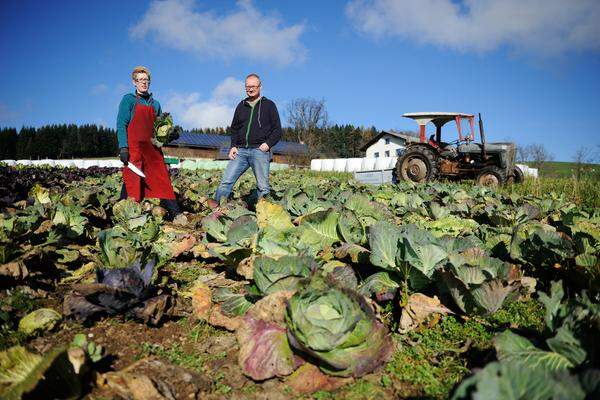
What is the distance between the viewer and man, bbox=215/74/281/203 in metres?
5.96

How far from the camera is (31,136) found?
84.7m

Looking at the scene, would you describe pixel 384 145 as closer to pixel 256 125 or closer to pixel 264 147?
pixel 256 125

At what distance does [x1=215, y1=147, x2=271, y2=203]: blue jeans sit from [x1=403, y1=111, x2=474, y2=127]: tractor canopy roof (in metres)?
11.0

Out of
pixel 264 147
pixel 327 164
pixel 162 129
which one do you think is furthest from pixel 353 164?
pixel 162 129

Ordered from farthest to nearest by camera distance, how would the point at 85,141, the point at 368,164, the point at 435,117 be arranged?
the point at 85,141 → the point at 368,164 → the point at 435,117

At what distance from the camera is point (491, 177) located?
12734 millimetres

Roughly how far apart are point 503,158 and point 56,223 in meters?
13.6

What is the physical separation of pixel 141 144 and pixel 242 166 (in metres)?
1.57

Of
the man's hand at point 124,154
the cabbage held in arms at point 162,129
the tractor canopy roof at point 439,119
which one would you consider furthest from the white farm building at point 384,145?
the man's hand at point 124,154

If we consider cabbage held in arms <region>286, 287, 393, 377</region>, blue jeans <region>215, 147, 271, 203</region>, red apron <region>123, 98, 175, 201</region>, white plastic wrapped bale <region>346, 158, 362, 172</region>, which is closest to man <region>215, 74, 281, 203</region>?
blue jeans <region>215, 147, 271, 203</region>

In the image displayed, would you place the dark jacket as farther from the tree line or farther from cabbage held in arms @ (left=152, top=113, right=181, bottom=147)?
the tree line

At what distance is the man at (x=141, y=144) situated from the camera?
17.0ft

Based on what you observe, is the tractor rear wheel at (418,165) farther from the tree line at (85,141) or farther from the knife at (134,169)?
the tree line at (85,141)

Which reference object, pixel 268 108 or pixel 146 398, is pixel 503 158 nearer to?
pixel 268 108
